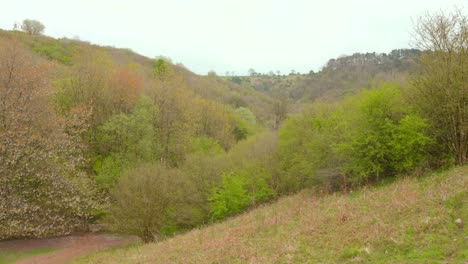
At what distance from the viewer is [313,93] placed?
72.1 m

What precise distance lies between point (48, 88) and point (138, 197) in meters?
8.74

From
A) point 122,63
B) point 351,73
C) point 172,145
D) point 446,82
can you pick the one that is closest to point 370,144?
point 446,82

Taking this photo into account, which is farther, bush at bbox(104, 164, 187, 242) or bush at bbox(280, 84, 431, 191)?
bush at bbox(104, 164, 187, 242)

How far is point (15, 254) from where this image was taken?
2344 centimetres

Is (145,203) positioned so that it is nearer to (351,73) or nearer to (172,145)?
(172,145)

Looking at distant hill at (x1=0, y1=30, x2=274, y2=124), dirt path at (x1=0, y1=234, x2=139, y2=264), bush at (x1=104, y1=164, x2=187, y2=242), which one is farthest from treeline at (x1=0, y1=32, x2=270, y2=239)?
distant hill at (x1=0, y1=30, x2=274, y2=124)

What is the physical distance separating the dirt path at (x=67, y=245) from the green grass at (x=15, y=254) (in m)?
0.61

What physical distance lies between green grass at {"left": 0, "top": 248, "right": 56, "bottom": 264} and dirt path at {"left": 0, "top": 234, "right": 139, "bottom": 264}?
0.61 m

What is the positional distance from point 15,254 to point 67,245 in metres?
3.76

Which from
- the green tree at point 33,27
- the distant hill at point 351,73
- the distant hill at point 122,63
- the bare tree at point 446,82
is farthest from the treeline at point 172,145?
the green tree at point 33,27

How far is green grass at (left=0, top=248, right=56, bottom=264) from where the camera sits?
73.1 feet

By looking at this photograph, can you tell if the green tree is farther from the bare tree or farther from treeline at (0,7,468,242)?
the bare tree

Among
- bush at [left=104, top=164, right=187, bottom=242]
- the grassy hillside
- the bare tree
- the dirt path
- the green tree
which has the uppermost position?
the green tree

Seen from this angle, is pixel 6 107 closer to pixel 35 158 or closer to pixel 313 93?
pixel 35 158
